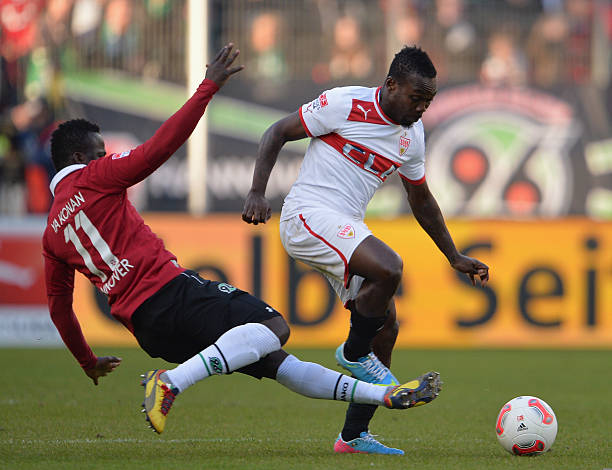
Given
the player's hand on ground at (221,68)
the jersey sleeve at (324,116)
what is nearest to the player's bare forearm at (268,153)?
the jersey sleeve at (324,116)

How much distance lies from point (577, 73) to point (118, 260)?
41.8 feet

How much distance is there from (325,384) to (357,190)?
1.07 m

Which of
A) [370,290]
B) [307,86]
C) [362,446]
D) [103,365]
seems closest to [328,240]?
[370,290]

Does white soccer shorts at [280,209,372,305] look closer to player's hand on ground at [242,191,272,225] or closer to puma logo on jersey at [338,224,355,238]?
puma logo on jersey at [338,224,355,238]

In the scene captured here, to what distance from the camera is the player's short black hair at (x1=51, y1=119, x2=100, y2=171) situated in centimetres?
519

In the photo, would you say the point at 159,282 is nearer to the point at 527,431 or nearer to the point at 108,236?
the point at 108,236

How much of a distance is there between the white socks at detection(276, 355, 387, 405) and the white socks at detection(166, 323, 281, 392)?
0.22 meters

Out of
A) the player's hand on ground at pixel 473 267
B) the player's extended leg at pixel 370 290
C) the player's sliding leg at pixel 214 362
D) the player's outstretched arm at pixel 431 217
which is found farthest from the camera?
the player's outstretched arm at pixel 431 217

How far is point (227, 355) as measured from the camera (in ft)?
16.0

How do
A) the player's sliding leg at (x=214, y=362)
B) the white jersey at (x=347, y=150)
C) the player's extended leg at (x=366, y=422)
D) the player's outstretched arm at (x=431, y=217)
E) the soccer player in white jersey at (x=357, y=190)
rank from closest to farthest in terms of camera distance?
the player's sliding leg at (x=214, y=362)
the soccer player in white jersey at (x=357, y=190)
the white jersey at (x=347, y=150)
the player's extended leg at (x=366, y=422)
the player's outstretched arm at (x=431, y=217)

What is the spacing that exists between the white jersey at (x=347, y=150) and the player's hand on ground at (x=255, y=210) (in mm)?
413

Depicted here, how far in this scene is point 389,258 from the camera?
5129 millimetres

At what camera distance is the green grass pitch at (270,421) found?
512cm

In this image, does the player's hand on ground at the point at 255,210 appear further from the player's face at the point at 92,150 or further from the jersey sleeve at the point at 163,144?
the player's face at the point at 92,150
